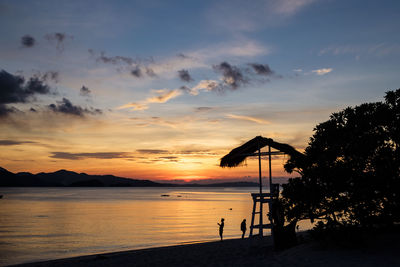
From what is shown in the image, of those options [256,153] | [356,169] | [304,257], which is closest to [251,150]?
[256,153]

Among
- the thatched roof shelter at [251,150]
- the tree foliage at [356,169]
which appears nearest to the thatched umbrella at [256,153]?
the thatched roof shelter at [251,150]

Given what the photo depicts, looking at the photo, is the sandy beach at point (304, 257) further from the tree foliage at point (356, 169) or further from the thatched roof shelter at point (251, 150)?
the thatched roof shelter at point (251, 150)

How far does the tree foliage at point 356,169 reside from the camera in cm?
1169

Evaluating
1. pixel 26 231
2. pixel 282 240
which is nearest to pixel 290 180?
pixel 282 240

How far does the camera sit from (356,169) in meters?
12.1

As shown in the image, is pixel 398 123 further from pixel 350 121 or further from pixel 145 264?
pixel 145 264

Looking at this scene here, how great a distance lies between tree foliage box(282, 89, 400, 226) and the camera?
11688 millimetres

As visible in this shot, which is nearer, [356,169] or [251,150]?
[356,169]

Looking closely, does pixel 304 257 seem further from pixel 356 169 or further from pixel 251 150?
pixel 251 150

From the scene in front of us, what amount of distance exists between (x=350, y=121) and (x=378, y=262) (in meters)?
5.36

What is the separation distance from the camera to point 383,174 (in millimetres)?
11484

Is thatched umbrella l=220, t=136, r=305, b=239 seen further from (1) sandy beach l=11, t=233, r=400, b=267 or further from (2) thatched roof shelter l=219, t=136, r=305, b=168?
(1) sandy beach l=11, t=233, r=400, b=267

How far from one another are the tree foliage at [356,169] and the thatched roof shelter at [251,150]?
99cm

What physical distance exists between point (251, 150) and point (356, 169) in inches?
188
